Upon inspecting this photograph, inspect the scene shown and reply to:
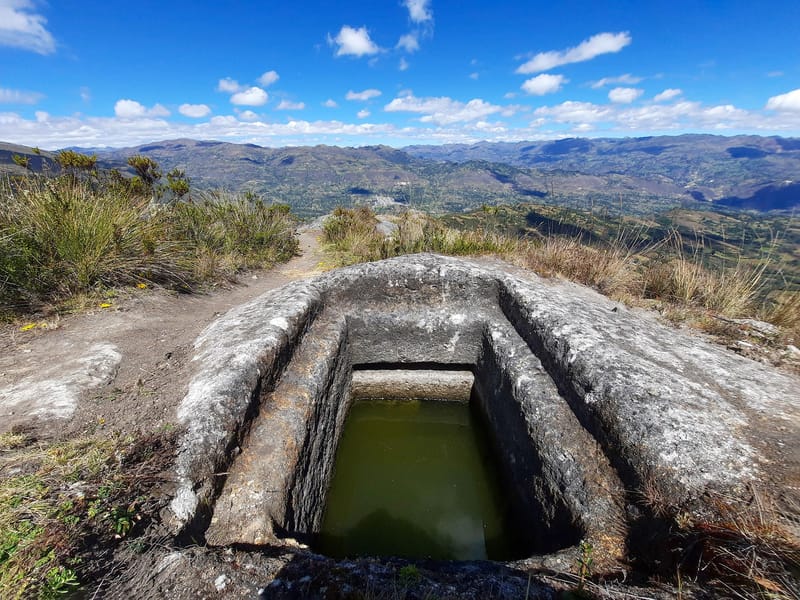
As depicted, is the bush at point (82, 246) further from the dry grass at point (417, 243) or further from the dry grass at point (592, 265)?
the dry grass at point (592, 265)

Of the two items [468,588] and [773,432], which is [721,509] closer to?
[773,432]

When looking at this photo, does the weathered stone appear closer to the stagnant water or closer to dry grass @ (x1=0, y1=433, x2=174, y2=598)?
the stagnant water

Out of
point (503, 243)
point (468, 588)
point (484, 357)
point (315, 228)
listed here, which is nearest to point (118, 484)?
point (468, 588)

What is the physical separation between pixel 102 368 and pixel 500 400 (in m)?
3.70

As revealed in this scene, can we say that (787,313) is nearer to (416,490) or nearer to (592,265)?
(592,265)

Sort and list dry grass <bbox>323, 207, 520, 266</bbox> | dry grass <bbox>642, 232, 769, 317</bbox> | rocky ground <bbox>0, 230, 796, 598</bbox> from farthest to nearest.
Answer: dry grass <bbox>323, 207, 520, 266</bbox>, dry grass <bbox>642, 232, 769, 317</bbox>, rocky ground <bbox>0, 230, 796, 598</bbox>

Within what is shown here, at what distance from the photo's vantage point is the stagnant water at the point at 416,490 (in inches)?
126

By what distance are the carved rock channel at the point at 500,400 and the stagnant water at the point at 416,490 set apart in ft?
0.94

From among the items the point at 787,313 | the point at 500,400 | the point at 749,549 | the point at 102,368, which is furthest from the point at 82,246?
the point at 787,313

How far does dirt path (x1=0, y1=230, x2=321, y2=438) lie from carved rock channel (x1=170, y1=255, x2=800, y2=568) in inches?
10.9

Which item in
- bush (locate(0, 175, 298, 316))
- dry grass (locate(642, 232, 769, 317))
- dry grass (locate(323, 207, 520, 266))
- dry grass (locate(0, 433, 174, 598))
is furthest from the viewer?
dry grass (locate(323, 207, 520, 266))

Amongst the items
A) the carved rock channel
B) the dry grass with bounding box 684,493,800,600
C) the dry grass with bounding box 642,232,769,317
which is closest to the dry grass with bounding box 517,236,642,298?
the dry grass with bounding box 642,232,769,317

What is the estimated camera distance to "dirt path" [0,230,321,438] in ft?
7.72

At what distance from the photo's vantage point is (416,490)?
374cm
